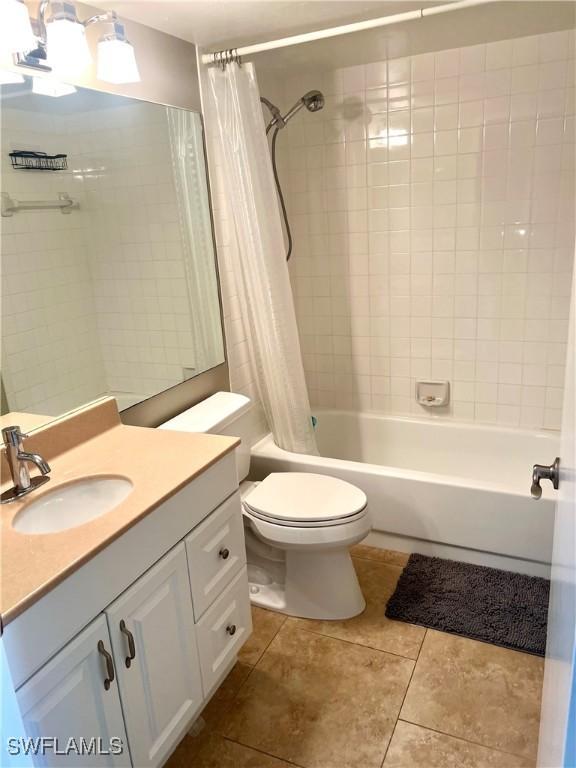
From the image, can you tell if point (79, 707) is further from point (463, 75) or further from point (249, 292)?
point (463, 75)

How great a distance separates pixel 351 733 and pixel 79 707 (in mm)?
889

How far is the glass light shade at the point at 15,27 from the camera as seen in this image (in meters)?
1.32

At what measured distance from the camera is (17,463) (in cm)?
140

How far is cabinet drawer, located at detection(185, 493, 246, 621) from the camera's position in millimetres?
1518

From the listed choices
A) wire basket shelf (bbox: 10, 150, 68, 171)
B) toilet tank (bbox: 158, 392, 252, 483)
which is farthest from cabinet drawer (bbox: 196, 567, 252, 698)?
wire basket shelf (bbox: 10, 150, 68, 171)

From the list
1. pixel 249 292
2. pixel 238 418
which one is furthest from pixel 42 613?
pixel 249 292

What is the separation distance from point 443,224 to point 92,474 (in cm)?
199

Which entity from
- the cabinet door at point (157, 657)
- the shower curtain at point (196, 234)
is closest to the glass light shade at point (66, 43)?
the shower curtain at point (196, 234)

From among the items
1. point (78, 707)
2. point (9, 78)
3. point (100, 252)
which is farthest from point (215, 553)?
point (9, 78)

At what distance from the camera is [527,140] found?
95.3 inches

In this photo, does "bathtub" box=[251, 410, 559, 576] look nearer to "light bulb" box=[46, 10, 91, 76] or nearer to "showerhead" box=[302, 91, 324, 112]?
"showerhead" box=[302, 91, 324, 112]

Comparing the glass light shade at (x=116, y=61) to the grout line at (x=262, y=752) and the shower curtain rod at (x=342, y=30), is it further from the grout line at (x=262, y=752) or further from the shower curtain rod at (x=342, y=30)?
the grout line at (x=262, y=752)

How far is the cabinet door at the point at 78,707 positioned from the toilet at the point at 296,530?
0.88 m
